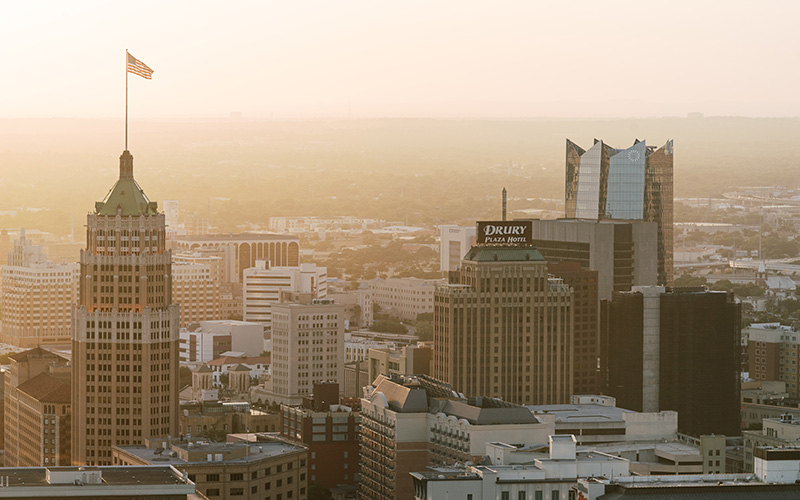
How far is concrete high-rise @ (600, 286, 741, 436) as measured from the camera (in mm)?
177250

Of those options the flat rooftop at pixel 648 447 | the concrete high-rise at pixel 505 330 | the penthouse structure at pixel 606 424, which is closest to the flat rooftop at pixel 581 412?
the penthouse structure at pixel 606 424

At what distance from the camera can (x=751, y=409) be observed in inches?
7303

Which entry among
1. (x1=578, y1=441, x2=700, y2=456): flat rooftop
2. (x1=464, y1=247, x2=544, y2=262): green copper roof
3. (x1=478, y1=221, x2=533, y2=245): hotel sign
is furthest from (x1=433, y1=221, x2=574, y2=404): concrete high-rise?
(x1=578, y1=441, x2=700, y2=456): flat rooftop

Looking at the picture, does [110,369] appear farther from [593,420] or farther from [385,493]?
[593,420]

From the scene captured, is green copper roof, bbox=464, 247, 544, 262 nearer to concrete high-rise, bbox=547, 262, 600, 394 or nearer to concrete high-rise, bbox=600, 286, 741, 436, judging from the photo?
concrete high-rise, bbox=547, 262, 600, 394

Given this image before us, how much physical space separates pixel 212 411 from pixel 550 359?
111ft

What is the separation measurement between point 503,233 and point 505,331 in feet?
29.0

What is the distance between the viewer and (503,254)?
165500 mm

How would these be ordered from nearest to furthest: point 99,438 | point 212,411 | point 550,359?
point 99,438 < point 550,359 < point 212,411

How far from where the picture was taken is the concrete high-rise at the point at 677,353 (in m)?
177

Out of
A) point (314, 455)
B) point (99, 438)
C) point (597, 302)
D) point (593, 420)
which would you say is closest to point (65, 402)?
point (99, 438)

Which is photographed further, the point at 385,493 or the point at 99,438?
the point at 99,438

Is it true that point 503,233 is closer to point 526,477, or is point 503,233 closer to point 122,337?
point 122,337

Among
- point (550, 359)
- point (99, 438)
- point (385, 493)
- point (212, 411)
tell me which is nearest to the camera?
point (385, 493)
